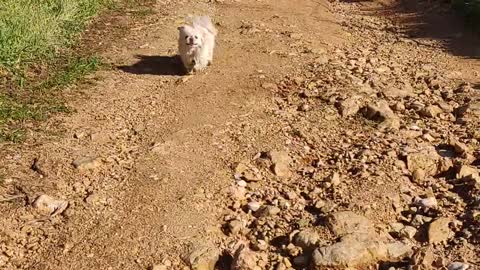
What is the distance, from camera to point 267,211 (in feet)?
12.4

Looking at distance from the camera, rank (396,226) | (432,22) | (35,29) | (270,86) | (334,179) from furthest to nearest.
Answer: (432,22) < (35,29) < (270,86) < (334,179) < (396,226)

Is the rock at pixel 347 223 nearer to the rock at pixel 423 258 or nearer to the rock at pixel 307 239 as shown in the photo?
the rock at pixel 307 239

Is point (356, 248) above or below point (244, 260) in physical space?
above

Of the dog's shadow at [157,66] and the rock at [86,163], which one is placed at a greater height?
the dog's shadow at [157,66]

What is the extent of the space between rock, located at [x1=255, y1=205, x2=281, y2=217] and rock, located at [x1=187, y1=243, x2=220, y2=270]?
1.30ft

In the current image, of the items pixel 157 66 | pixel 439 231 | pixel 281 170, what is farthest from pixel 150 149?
pixel 439 231

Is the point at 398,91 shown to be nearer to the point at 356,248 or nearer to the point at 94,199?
the point at 356,248

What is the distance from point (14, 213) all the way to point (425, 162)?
8.43 feet

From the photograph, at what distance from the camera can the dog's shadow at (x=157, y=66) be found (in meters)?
5.88

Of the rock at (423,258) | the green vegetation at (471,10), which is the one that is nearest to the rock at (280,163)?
the rock at (423,258)

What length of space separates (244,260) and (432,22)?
4.61 metres

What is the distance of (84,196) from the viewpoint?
402 centimetres

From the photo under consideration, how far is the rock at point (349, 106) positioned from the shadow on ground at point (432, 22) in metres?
1.68

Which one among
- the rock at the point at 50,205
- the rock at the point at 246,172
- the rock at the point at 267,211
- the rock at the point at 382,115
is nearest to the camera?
the rock at the point at 267,211
